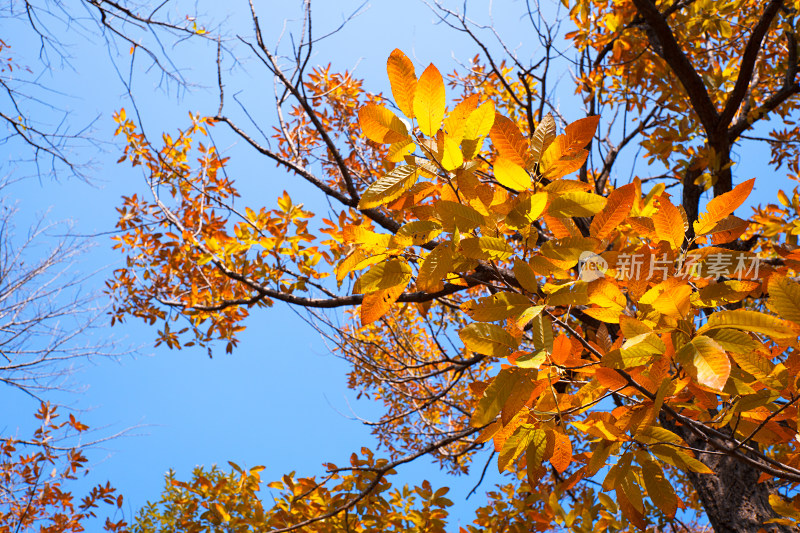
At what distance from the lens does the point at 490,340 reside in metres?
0.79

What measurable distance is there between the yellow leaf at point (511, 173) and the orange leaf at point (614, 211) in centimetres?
18

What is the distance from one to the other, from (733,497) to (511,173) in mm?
2484

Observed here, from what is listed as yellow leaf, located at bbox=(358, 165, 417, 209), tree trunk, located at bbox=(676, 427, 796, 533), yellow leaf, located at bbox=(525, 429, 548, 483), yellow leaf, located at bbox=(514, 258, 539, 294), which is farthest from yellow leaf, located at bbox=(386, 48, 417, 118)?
tree trunk, located at bbox=(676, 427, 796, 533)

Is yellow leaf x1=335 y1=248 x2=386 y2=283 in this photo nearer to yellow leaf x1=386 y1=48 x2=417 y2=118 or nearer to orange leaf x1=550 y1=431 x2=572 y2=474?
yellow leaf x1=386 y1=48 x2=417 y2=118

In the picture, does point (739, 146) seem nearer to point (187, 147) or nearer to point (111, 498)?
point (187, 147)

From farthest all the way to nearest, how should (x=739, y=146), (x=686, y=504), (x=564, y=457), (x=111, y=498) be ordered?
(x=686, y=504) → (x=111, y=498) → (x=739, y=146) → (x=564, y=457)

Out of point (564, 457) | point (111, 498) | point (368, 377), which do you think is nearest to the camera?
point (564, 457)

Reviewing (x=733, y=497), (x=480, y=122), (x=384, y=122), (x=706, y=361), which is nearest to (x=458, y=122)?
(x=480, y=122)

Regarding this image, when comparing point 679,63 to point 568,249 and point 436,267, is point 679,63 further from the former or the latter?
point 436,267

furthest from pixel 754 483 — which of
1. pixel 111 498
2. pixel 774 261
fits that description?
pixel 111 498

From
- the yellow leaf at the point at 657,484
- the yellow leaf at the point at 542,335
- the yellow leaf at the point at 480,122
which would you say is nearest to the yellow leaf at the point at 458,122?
the yellow leaf at the point at 480,122

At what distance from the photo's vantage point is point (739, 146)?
3.40 meters

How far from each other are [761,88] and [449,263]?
15.4 feet

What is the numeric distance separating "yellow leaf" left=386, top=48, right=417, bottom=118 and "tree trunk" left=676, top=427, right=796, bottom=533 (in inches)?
93.0
